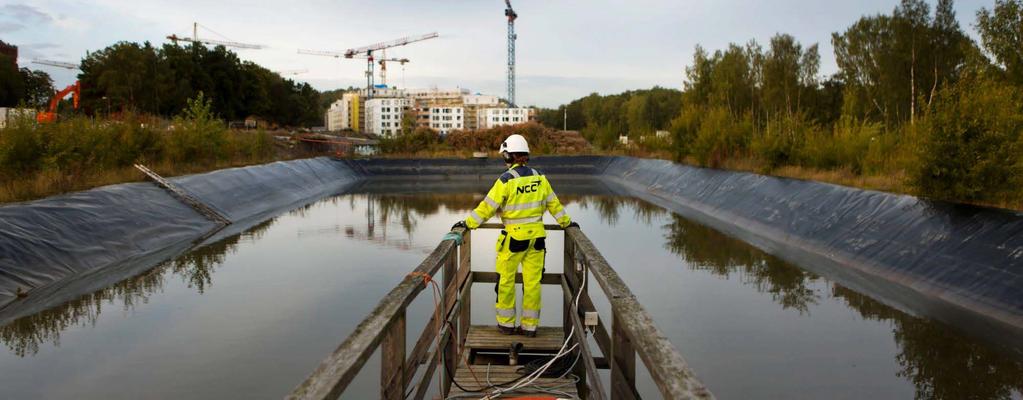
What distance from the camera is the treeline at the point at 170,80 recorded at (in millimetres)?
42875

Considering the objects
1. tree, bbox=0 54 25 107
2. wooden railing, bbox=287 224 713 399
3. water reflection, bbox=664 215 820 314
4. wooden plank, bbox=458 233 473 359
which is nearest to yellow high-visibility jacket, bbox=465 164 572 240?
wooden railing, bbox=287 224 713 399

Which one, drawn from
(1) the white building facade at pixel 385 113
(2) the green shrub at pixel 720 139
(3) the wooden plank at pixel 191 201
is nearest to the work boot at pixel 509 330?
(3) the wooden plank at pixel 191 201

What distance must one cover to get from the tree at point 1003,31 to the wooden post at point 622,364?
66.1 feet

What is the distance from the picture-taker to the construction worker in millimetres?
4781

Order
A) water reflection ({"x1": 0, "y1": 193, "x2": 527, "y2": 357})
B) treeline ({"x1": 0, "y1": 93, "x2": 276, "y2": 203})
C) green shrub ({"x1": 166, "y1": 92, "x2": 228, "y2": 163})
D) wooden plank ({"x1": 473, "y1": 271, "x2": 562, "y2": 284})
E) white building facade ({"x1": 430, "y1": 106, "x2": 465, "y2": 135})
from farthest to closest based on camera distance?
1. white building facade ({"x1": 430, "y1": 106, "x2": 465, "y2": 135})
2. green shrub ({"x1": 166, "y1": 92, "x2": 228, "y2": 163})
3. treeline ({"x1": 0, "y1": 93, "x2": 276, "y2": 203})
4. water reflection ({"x1": 0, "y1": 193, "x2": 527, "y2": 357})
5. wooden plank ({"x1": 473, "y1": 271, "x2": 562, "y2": 284})

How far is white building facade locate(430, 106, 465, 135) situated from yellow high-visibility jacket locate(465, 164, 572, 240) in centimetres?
12796

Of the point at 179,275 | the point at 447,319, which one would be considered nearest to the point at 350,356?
the point at 447,319

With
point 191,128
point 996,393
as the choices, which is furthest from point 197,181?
point 996,393

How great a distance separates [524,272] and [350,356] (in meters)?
2.89

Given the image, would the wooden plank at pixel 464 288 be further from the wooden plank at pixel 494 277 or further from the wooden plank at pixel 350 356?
the wooden plank at pixel 350 356

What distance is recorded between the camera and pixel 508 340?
5.00 meters

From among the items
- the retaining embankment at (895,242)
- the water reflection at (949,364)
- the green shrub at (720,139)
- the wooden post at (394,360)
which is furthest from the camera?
the green shrub at (720,139)

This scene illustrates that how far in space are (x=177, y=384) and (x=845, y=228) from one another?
28.3 ft

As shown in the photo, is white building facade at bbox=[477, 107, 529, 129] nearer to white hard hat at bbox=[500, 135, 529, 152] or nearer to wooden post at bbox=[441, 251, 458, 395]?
white hard hat at bbox=[500, 135, 529, 152]
